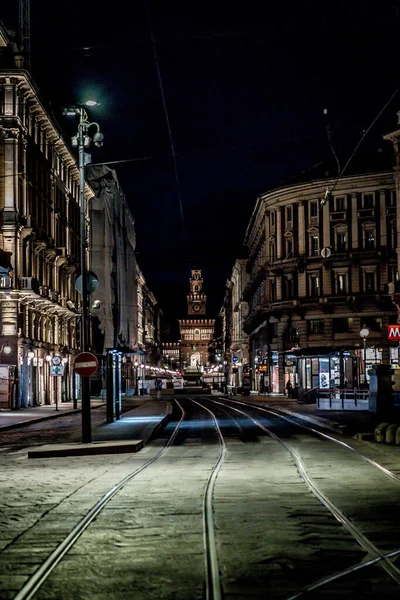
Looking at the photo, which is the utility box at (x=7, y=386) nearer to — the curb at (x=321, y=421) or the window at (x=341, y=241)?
the curb at (x=321, y=421)

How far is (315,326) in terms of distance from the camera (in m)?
77.6

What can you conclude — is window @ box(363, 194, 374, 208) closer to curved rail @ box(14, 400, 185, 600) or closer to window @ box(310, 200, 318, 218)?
window @ box(310, 200, 318, 218)

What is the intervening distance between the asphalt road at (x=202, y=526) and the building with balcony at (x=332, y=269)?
53.5m

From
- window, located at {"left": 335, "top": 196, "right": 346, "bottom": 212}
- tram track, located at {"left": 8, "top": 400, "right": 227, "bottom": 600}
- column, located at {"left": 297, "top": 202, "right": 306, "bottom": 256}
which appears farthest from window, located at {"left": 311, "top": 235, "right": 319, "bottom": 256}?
tram track, located at {"left": 8, "top": 400, "right": 227, "bottom": 600}

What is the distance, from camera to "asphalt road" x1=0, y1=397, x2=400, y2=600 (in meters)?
7.37

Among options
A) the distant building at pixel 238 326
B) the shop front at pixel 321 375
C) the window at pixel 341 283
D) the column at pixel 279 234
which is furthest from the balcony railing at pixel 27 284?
the distant building at pixel 238 326

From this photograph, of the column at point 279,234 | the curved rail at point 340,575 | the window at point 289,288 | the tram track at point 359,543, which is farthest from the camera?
the column at point 279,234

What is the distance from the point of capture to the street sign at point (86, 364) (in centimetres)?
2134

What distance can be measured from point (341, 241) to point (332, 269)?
Result: 2.49m

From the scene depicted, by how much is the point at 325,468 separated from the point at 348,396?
105 ft

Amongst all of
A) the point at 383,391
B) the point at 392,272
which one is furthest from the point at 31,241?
the point at 392,272

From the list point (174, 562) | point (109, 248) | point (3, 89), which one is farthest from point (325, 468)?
point (109, 248)

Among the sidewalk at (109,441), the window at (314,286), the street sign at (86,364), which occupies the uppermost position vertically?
the window at (314,286)

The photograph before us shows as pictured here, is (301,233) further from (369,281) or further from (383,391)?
(383,391)
